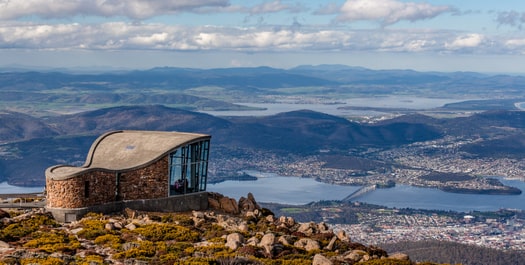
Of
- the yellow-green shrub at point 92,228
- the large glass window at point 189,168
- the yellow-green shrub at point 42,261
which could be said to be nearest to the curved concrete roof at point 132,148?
the large glass window at point 189,168

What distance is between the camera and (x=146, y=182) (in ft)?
155

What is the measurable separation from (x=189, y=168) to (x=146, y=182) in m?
3.19

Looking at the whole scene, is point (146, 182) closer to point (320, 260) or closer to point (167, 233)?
point (167, 233)

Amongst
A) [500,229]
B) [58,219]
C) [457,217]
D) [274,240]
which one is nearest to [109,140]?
[58,219]

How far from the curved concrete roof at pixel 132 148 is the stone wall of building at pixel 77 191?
4.66ft

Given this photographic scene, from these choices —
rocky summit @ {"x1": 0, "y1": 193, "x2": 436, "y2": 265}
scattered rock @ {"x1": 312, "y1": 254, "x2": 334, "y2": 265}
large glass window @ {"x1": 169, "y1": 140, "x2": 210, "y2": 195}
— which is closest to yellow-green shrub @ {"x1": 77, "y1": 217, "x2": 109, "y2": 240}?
rocky summit @ {"x1": 0, "y1": 193, "x2": 436, "y2": 265}

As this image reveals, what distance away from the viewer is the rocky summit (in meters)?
33.0

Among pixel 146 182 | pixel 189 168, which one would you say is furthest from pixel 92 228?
pixel 189 168

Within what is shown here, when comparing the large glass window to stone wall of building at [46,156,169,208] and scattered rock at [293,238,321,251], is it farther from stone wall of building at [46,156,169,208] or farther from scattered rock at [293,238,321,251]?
scattered rock at [293,238,321,251]

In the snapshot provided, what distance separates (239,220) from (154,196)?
5284 mm

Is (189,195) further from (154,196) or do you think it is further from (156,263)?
(156,263)

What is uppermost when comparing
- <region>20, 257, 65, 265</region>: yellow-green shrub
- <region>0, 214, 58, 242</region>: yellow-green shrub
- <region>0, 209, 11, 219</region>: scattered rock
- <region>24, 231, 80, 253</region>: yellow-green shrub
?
<region>20, 257, 65, 265</region>: yellow-green shrub

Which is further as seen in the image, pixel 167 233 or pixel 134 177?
pixel 134 177

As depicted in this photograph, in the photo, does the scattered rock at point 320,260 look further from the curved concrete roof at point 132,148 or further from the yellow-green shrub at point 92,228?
the curved concrete roof at point 132,148
